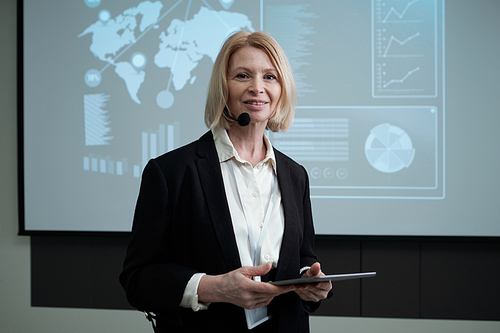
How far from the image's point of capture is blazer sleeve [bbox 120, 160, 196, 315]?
3.24 ft

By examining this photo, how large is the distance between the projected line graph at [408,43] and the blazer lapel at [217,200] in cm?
192

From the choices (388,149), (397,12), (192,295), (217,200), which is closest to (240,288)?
(192,295)

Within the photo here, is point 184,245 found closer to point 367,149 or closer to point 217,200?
point 217,200

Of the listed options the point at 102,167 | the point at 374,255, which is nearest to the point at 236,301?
the point at 374,255

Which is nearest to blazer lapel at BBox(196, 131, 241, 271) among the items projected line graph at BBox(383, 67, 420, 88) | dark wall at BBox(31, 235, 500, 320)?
dark wall at BBox(31, 235, 500, 320)

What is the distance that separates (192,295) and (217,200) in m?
0.26

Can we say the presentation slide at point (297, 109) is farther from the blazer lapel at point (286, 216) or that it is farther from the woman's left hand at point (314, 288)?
the woman's left hand at point (314, 288)

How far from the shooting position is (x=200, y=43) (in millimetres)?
2709

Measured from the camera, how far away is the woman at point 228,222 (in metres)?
0.98

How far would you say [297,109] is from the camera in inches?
105

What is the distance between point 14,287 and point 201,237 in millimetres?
2675

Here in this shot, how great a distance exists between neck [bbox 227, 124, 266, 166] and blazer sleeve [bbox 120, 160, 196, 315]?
0.26 m

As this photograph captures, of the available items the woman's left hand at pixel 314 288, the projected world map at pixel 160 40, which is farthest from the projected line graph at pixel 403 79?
the woman's left hand at pixel 314 288

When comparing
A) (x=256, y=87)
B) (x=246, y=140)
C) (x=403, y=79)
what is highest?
(x=403, y=79)
